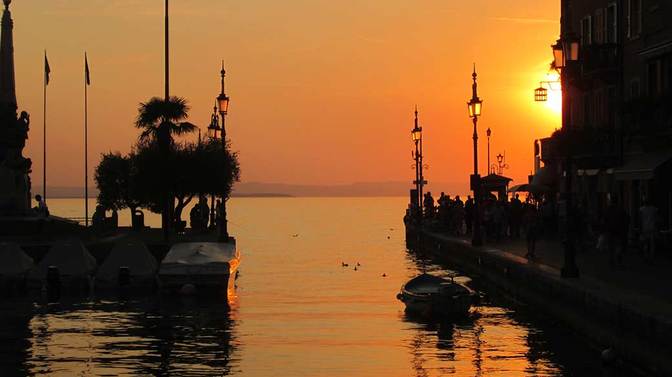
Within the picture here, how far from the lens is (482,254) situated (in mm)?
51406

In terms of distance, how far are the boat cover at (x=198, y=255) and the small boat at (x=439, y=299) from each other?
8.75 m

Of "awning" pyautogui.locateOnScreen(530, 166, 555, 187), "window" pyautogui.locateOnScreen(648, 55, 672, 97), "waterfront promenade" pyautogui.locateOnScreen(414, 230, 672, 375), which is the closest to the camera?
"waterfront promenade" pyautogui.locateOnScreen(414, 230, 672, 375)

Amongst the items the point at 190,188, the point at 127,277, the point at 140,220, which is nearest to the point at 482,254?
the point at 127,277

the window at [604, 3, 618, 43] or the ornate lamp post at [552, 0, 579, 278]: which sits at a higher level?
the window at [604, 3, 618, 43]

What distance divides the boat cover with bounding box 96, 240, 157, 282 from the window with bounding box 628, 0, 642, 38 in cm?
2139

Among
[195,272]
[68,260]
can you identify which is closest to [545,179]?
[195,272]

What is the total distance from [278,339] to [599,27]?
32216 mm

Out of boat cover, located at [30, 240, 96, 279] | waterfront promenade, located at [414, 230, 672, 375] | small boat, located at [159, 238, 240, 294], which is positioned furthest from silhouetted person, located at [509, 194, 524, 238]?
boat cover, located at [30, 240, 96, 279]

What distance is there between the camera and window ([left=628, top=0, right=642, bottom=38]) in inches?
2030

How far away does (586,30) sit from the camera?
61.7 meters

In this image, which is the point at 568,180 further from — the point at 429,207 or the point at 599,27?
the point at 429,207

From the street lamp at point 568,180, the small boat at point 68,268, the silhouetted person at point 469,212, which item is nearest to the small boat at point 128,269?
the small boat at point 68,268

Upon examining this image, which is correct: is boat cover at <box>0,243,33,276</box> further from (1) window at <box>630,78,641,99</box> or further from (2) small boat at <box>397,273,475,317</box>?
(1) window at <box>630,78,641,99</box>

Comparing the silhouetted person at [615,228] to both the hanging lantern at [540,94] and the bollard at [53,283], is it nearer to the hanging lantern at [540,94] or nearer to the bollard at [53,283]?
the bollard at [53,283]
